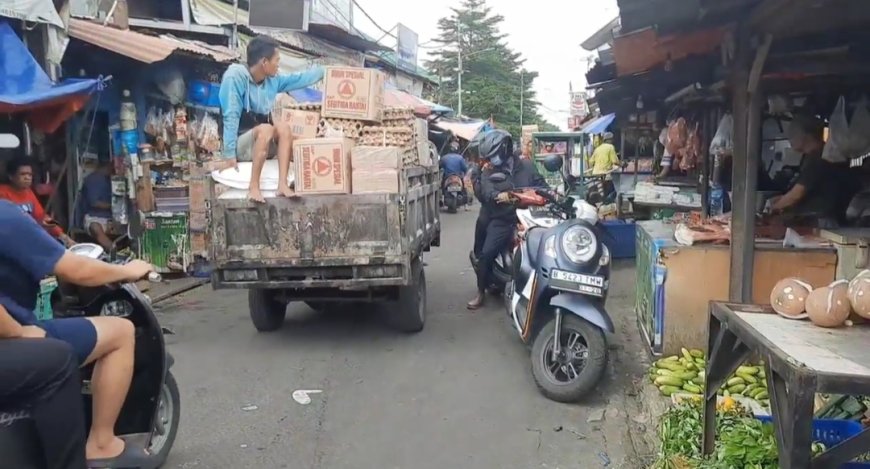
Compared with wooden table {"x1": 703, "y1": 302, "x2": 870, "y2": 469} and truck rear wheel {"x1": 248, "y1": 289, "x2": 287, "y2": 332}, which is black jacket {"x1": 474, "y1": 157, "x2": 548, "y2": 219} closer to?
truck rear wheel {"x1": 248, "y1": 289, "x2": 287, "y2": 332}

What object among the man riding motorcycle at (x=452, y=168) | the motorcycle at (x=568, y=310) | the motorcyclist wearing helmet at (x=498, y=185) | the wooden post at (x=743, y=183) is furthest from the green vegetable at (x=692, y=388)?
the man riding motorcycle at (x=452, y=168)

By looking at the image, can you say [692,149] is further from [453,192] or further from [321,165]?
[453,192]

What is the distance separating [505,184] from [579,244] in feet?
6.98

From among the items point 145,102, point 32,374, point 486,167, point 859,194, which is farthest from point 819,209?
point 145,102

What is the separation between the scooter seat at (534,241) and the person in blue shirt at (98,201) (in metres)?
5.83

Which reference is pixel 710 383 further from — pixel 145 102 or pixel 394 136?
pixel 145 102

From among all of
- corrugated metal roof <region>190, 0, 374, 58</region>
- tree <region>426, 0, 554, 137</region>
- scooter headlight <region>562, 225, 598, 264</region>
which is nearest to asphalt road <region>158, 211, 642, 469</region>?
scooter headlight <region>562, 225, 598, 264</region>

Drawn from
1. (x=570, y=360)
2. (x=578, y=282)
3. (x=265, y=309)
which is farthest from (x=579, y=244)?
(x=265, y=309)

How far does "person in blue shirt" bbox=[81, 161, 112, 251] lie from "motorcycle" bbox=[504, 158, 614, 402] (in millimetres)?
6135

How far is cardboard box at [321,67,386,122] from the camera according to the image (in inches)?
251

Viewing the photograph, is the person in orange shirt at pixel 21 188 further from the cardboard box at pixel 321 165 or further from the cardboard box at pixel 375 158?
the cardboard box at pixel 375 158

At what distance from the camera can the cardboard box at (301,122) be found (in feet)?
20.2

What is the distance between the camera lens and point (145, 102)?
9898mm

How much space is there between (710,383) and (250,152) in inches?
180
